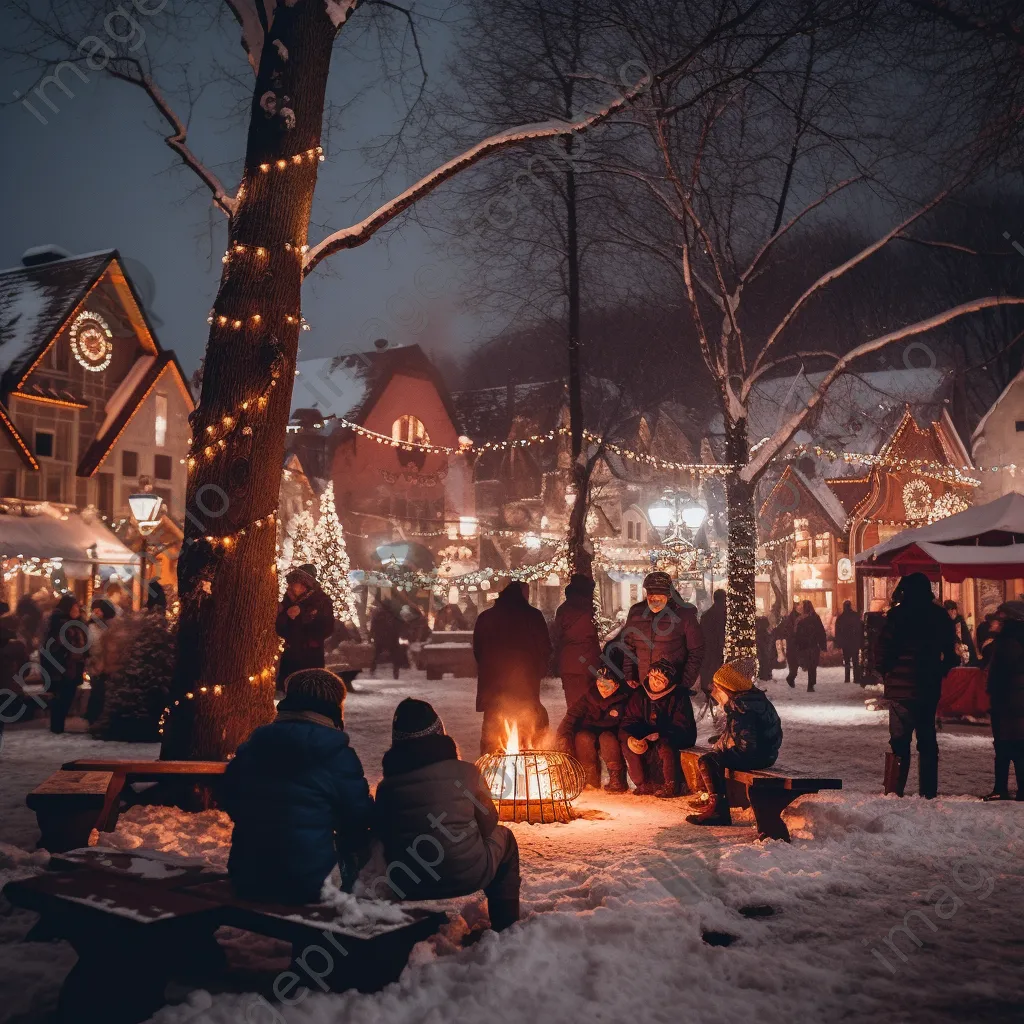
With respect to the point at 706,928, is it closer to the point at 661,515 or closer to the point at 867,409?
the point at 661,515

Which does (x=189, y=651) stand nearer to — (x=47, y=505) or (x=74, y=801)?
(x=74, y=801)

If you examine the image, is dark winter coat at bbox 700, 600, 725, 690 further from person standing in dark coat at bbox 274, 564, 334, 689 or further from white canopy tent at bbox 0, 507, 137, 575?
white canopy tent at bbox 0, 507, 137, 575

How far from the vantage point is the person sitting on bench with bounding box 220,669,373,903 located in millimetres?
5160

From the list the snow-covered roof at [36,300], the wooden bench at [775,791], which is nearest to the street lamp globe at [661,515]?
the snow-covered roof at [36,300]

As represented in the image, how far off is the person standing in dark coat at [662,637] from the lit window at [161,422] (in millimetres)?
27315

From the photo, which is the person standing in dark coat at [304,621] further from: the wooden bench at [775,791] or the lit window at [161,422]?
the lit window at [161,422]

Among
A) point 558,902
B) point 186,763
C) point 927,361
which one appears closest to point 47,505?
point 186,763

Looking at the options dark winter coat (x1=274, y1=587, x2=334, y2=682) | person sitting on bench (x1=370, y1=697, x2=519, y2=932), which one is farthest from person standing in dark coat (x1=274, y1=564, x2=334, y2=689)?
person sitting on bench (x1=370, y1=697, x2=519, y2=932)

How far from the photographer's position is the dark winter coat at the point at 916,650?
10180 mm

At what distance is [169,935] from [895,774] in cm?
720

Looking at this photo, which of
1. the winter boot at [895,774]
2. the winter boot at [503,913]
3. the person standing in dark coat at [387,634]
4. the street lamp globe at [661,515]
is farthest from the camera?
the street lamp globe at [661,515]

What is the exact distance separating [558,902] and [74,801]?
3.17 meters

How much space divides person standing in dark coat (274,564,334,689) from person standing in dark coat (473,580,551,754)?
2233 mm

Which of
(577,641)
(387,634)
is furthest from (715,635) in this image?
(387,634)
